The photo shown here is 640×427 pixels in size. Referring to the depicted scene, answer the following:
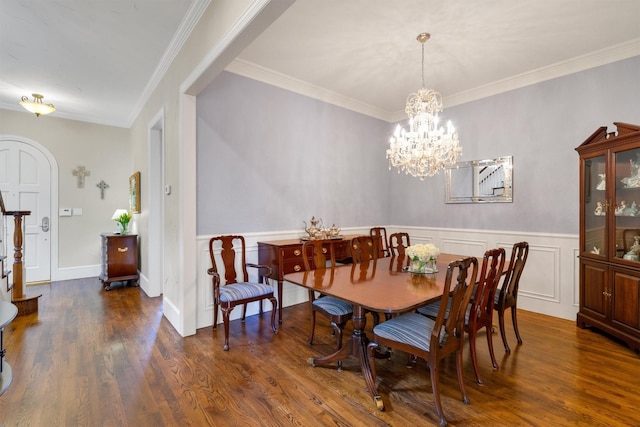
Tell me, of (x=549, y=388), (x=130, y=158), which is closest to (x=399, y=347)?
(x=549, y=388)

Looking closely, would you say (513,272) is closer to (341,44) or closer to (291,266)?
(291,266)

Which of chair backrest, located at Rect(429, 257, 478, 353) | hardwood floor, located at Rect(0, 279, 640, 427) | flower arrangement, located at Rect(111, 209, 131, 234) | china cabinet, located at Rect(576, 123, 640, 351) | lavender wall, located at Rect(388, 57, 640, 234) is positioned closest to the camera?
chair backrest, located at Rect(429, 257, 478, 353)

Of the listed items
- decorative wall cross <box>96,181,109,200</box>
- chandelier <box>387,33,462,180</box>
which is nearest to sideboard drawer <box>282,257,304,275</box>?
chandelier <box>387,33,462,180</box>

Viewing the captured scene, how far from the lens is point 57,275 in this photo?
16.5ft

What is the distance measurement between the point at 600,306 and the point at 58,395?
4.53 m

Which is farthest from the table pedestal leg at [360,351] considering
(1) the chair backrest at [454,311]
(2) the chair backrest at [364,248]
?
(2) the chair backrest at [364,248]

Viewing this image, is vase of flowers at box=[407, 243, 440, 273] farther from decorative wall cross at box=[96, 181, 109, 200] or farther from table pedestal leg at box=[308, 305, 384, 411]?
decorative wall cross at box=[96, 181, 109, 200]

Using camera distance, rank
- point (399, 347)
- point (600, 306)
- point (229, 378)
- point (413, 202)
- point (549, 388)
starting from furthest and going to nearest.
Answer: point (413, 202) → point (600, 306) → point (229, 378) → point (549, 388) → point (399, 347)

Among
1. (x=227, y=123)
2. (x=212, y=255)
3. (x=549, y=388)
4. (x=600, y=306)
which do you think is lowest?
(x=549, y=388)

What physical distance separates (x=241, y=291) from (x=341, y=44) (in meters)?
2.61

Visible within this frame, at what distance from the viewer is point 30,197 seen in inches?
189

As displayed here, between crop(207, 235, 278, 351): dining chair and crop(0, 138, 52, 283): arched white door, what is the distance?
12.5ft

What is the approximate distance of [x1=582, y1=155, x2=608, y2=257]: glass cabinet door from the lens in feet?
9.48

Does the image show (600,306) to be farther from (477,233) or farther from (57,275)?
(57,275)
